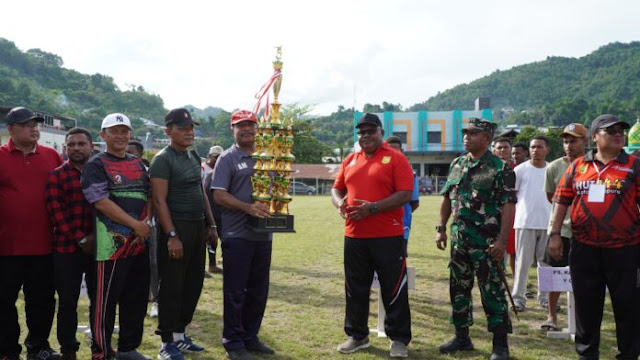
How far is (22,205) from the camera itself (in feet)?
14.5

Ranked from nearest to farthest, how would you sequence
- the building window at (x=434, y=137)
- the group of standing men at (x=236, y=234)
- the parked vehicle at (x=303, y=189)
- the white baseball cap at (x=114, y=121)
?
the group of standing men at (x=236, y=234) → the white baseball cap at (x=114, y=121) → the parked vehicle at (x=303, y=189) → the building window at (x=434, y=137)

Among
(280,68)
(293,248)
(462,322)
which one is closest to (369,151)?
(280,68)

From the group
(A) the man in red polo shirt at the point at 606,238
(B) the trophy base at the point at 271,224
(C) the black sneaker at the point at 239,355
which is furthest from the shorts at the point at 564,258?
(C) the black sneaker at the point at 239,355

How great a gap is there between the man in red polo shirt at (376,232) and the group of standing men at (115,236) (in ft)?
2.91

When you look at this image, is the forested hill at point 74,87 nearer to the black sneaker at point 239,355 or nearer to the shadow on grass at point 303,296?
the shadow on grass at point 303,296

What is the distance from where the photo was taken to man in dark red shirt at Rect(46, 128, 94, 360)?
433cm

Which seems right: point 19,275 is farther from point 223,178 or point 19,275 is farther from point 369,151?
point 369,151

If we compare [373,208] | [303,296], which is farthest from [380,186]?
[303,296]

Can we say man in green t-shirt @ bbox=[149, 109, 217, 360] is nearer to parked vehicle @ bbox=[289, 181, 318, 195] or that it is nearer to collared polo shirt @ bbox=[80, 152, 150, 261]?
collared polo shirt @ bbox=[80, 152, 150, 261]

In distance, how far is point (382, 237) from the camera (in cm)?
481

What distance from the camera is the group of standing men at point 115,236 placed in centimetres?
430

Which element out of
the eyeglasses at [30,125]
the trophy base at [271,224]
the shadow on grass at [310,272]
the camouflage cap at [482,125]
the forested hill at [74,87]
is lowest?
the shadow on grass at [310,272]

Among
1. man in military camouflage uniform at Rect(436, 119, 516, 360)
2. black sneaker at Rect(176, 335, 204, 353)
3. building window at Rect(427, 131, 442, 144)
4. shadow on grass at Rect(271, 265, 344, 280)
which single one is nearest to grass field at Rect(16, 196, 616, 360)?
shadow on grass at Rect(271, 265, 344, 280)

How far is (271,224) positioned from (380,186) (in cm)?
110
